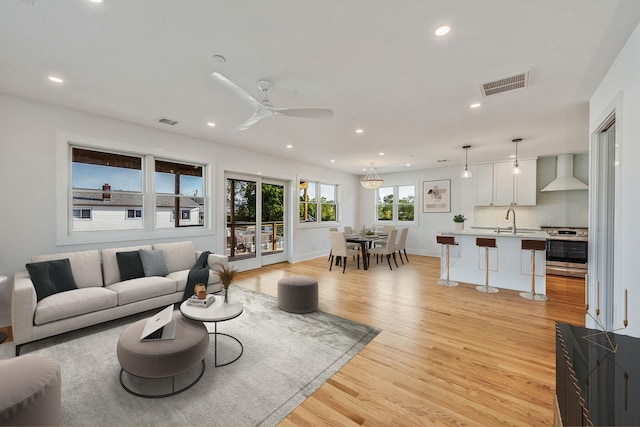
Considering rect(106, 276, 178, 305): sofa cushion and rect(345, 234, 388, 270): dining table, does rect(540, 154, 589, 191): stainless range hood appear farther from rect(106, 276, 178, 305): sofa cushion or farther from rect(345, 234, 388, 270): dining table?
rect(106, 276, 178, 305): sofa cushion

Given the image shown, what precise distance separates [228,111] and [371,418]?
374 centimetres

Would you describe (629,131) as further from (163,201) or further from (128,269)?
(163,201)

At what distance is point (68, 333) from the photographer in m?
2.94

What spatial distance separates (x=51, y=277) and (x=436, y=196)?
8.51m

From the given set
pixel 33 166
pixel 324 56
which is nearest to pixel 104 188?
pixel 33 166

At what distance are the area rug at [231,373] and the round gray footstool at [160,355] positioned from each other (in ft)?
0.52

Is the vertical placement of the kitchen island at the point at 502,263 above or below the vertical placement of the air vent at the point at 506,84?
below

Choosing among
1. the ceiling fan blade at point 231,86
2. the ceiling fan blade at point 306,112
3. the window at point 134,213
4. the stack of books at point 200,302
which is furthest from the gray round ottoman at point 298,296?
the window at point 134,213

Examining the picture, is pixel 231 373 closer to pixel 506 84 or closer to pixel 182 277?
pixel 182 277

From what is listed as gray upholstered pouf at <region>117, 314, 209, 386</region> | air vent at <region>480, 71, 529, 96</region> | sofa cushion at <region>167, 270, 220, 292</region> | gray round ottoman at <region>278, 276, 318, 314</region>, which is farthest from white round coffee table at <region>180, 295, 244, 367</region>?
air vent at <region>480, 71, 529, 96</region>

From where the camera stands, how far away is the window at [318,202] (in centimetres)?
763

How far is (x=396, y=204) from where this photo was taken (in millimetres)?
9047

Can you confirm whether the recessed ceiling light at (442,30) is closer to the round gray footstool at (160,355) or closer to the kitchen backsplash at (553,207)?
the round gray footstool at (160,355)

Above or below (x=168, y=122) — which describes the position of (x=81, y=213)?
below
